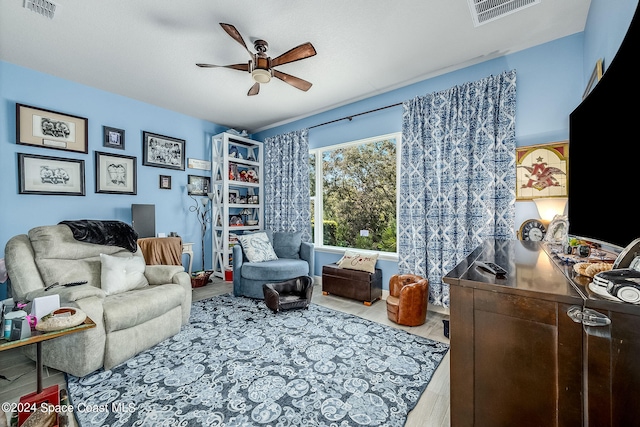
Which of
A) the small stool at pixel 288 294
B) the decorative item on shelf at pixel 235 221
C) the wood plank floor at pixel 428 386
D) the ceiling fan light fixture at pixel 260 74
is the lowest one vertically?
the wood plank floor at pixel 428 386

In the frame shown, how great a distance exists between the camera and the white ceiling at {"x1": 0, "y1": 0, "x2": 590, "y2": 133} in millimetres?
2014

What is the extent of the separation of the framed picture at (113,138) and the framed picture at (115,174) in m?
0.13

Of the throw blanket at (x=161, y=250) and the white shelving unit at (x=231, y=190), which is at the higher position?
the white shelving unit at (x=231, y=190)

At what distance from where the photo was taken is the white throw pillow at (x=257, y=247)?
11.8 ft

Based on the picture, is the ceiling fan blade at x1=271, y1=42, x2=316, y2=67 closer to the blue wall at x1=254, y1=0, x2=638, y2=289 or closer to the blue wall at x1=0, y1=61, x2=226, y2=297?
the blue wall at x1=254, y1=0, x2=638, y2=289

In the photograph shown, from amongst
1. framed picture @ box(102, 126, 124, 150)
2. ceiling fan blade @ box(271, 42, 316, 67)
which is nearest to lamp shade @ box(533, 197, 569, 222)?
ceiling fan blade @ box(271, 42, 316, 67)

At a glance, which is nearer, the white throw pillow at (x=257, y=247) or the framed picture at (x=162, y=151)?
the white throw pillow at (x=257, y=247)

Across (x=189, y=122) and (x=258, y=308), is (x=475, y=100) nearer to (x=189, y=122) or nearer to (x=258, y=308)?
(x=258, y=308)

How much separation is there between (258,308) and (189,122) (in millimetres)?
3267

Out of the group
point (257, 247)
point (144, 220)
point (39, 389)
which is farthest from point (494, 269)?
point (144, 220)

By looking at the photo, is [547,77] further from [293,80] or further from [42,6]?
[42,6]

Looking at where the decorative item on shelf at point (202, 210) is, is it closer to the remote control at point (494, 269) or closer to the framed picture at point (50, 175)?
the framed picture at point (50, 175)

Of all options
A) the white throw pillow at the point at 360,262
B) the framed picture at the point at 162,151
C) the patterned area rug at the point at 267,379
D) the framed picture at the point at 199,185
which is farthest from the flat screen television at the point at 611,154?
the framed picture at the point at 162,151

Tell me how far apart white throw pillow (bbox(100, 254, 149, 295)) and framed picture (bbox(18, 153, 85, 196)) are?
1411 mm
